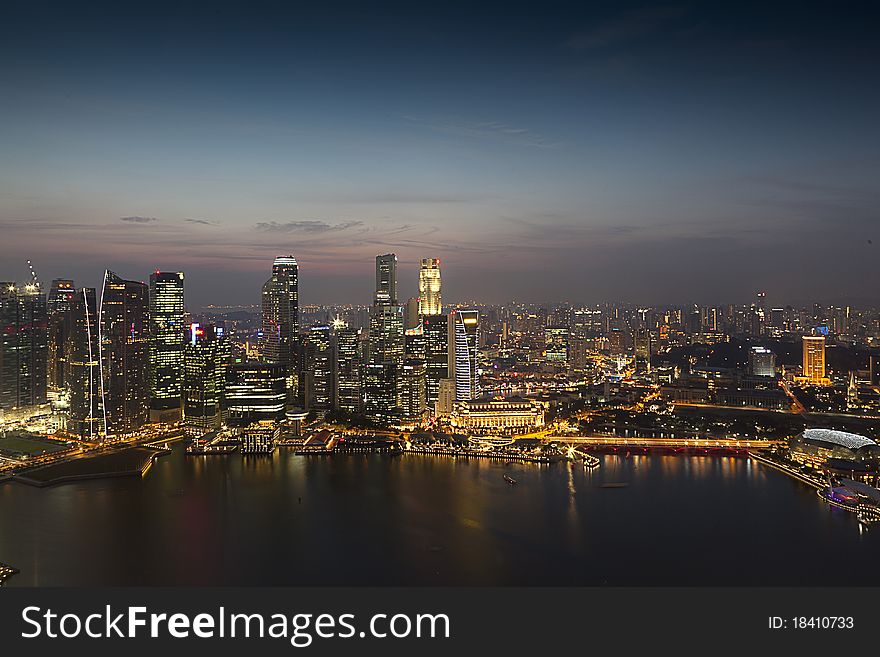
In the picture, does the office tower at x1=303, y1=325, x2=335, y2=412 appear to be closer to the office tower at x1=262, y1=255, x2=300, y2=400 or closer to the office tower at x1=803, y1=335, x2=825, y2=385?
the office tower at x1=262, y1=255, x2=300, y2=400

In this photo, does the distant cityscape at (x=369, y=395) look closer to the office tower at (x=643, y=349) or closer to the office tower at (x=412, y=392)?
the office tower at (x=412, y=392)

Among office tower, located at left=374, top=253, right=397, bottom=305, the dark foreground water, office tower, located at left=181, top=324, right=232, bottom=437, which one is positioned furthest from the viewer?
office tower, located at left=374, top=253, right=397, bottom=305

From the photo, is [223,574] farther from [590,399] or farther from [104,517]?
[590,399]

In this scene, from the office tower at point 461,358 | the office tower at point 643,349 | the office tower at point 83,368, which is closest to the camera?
the office tower at point 83,368

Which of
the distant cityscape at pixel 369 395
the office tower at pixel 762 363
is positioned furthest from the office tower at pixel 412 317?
the office tower at pixel 762 363

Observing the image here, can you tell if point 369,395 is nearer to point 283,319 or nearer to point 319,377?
point 319,377

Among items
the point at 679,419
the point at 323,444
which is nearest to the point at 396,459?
the point at 323,444

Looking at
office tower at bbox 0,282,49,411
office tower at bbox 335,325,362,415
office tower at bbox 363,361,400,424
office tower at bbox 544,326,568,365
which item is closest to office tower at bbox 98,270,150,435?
office tower at bbox 0,282,49,411
